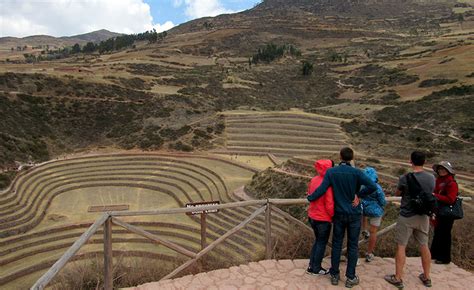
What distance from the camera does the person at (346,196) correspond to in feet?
18.8

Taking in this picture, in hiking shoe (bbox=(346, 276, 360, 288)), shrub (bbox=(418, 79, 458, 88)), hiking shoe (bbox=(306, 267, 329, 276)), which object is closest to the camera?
hiking shoe (bbox=(346, 276, 360, 288))

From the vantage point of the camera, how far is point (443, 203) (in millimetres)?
6691

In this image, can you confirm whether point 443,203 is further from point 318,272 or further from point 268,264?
point 268,264

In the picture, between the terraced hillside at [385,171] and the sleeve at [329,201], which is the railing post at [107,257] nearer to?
the sleeve at [329,201]

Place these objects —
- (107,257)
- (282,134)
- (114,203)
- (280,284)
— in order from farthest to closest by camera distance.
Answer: (282,134) < (114,203) < (280,284) < (107,257)

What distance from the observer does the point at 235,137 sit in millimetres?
35188

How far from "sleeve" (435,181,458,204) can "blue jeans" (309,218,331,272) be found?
83.0 inches

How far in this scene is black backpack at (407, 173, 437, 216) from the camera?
5676 mm

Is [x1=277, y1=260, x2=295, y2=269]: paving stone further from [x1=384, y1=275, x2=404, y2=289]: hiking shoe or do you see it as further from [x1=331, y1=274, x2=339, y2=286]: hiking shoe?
[x1=384, y1=275, x2=404, y2=289]: hiking shoe

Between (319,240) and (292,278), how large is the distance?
2.53 feet

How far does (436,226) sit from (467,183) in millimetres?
13977

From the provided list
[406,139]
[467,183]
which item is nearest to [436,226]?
[467,183]

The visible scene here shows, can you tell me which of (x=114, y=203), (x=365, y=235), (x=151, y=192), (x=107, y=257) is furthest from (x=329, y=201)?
(x=151, y=192)

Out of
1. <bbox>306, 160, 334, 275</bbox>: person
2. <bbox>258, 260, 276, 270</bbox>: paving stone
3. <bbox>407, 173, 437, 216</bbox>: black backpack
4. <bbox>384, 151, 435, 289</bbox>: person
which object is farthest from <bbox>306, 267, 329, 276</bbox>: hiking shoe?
<bbox>407, 173, 437, 216</bbox>: black backpack
